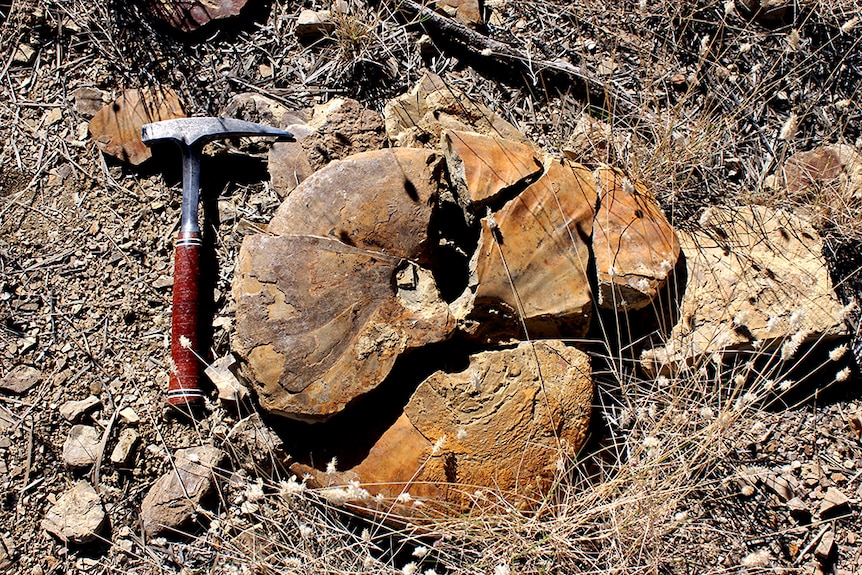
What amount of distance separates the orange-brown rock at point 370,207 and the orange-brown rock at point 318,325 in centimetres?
8

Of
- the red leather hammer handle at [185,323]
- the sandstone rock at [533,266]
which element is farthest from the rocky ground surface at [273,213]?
the sandstone rock at [533,266]

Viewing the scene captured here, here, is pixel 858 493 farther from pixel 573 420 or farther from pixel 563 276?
pixel 563 276

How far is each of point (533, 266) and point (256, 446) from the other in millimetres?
1177

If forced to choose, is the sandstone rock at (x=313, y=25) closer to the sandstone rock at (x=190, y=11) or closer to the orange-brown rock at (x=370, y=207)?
the sandstone rock at (x=190, y=11)

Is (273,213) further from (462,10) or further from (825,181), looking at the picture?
(825,181)

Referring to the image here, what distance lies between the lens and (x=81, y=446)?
→ 2.69 m

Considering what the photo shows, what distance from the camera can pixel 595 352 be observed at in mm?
2654

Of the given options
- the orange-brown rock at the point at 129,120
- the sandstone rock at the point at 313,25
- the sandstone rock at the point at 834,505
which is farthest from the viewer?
the sandstone rock at the point at 313,25

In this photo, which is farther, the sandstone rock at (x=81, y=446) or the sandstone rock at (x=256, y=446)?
the sandstone rock at (x=81, y=446)

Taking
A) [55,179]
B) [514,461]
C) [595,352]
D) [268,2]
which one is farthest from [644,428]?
[55,179]

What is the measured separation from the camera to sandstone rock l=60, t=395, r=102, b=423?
2715mm

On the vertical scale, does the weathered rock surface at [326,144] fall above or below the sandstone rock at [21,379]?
above

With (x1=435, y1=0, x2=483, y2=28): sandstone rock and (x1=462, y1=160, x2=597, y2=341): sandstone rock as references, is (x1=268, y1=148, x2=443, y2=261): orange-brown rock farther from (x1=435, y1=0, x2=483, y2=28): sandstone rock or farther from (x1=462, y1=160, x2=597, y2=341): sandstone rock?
(x1=435, y1=0, x2=483, y2=28): sandstone rock

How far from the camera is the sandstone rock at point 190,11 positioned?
9.68 ft
